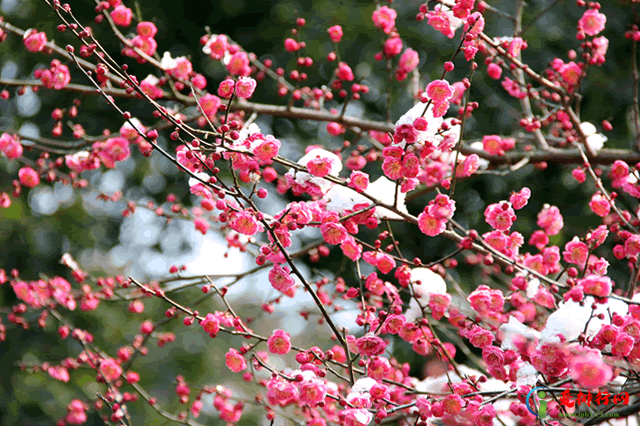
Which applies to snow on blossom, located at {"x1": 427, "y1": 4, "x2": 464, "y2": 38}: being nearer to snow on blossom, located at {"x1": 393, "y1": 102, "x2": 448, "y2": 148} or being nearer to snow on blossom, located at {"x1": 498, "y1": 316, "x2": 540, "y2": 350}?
snow on blossom, located at {"x1": 393, "y1": 102, "x2": 448, "y2": 148}

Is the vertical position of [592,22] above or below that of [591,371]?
above

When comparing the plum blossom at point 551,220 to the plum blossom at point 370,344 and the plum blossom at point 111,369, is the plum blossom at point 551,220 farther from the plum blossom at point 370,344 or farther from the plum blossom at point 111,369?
the plum blossom at point 111,369

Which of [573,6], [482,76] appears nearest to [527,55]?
[482,76]

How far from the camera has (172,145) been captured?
5570mm

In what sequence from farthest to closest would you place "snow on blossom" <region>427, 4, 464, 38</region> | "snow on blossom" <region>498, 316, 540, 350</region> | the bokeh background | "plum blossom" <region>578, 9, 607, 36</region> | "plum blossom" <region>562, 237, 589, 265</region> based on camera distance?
the bokeh background, "plum blossom" <region>578, 9, 607, 36</region>, "snow on blossom" <region>427, 4, 464, 38</region>, "plum blossom" <region>562, 237, 589, 265</region>, "snow on blossom" <region>498, 316, 540, 350</region>

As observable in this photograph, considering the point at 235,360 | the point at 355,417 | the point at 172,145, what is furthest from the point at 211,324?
the point at 172,145

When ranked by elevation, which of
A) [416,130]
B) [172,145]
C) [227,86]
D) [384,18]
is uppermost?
[172,145]

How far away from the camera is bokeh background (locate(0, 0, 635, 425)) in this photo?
4.84m

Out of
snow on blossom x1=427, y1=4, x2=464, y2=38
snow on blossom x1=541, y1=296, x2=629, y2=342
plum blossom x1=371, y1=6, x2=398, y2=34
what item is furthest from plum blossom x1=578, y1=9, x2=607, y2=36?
snow on blossom x1=541, y1=296, x2=629, y2=342

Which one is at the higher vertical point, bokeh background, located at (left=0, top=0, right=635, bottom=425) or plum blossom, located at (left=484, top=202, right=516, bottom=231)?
bokeh background, located at (left=0, top=0, right=635, bottom=425)

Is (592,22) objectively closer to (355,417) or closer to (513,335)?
(513,335)

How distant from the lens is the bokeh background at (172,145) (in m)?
4.84
